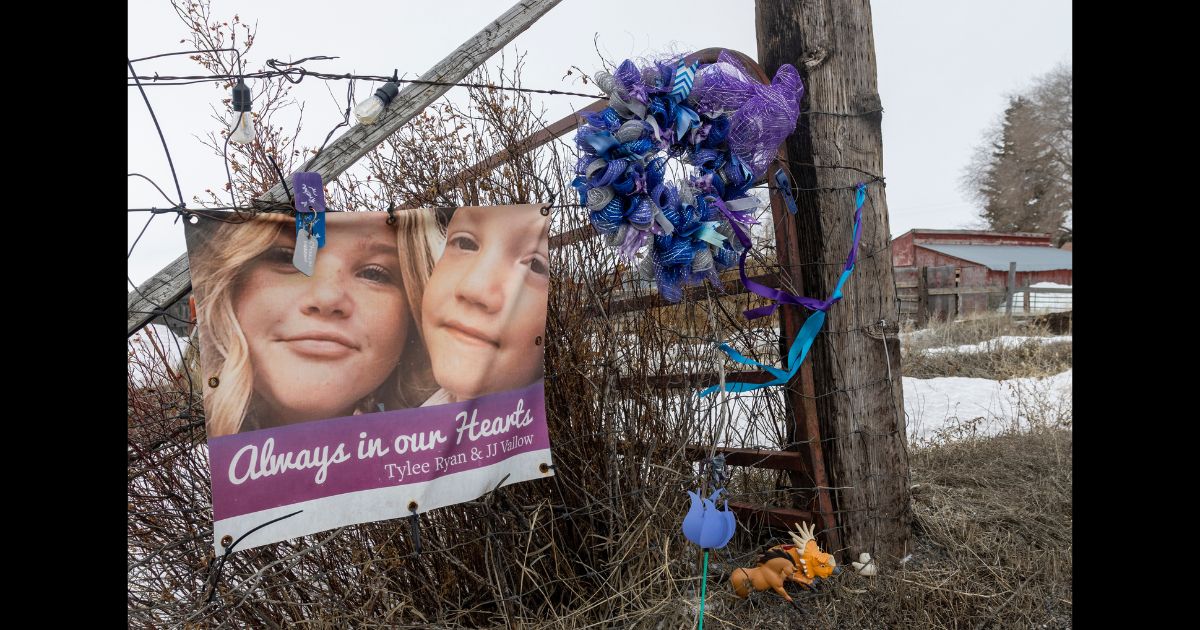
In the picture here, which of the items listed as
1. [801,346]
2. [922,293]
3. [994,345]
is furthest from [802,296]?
[922,293]

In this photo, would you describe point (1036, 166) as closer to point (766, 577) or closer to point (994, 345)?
point (994, 345)

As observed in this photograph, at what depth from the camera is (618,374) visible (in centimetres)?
287

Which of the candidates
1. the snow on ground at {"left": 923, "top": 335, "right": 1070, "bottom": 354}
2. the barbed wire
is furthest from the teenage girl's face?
the snow on ground at {"left": 923, "top": 335, "right": 1070, "bottom": 354}

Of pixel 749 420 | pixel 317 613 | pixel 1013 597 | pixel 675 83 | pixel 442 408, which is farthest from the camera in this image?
pixel 749 420

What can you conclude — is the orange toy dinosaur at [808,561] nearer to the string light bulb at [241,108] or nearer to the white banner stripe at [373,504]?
the white banner stripe at [373,504]

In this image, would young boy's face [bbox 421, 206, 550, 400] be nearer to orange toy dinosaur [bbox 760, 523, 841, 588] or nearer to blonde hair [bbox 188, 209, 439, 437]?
blonde hair [bbox 188, 209, 439, 437]

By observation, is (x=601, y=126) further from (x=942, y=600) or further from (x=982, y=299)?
(x=982, y=299)

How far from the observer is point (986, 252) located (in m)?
28.3

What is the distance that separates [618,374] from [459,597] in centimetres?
110

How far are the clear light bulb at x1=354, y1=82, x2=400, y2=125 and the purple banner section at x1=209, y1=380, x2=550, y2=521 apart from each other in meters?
Result: 0.92

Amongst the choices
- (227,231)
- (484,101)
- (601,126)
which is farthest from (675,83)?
(227,231)

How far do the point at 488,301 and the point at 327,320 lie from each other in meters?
0.51

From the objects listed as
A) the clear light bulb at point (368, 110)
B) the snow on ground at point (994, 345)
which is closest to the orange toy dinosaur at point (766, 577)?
the clear light bulb at point (368, 110)

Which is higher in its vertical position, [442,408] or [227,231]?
[227,231]
